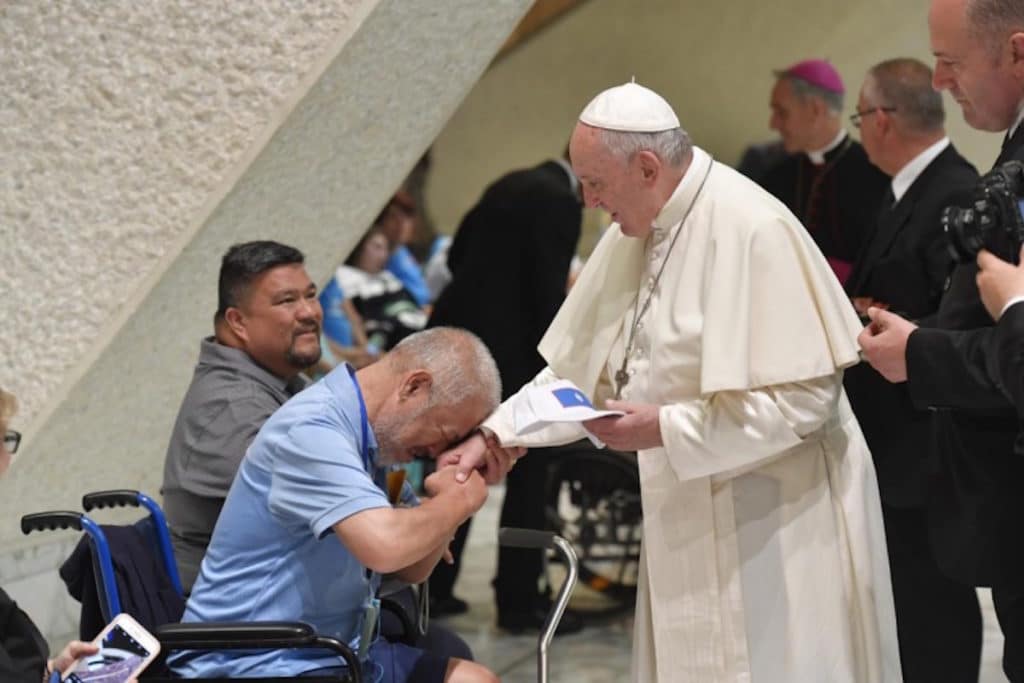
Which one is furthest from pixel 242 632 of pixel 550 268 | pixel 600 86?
pixel 600 86

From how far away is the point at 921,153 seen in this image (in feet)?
13.6

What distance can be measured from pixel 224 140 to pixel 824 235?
2.09 m

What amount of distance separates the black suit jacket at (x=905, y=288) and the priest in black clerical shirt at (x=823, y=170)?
33.4 inches

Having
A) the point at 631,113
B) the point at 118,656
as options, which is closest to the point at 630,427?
the point at 631,113

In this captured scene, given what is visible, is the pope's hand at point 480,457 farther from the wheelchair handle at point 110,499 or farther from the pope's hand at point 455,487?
the wheelchair handle at point 110,499

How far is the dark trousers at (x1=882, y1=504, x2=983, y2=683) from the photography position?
13.0 feet

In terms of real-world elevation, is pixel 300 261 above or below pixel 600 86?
below

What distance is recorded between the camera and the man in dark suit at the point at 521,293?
5414 millimetres

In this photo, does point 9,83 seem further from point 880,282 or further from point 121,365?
point 880,282

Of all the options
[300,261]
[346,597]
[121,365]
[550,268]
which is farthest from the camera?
[550,268]

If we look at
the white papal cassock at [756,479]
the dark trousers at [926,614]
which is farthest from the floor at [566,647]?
the white papal cassock at [756,479]

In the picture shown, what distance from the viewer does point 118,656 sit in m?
2.75

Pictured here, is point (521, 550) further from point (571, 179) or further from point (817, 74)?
point (817, 74)

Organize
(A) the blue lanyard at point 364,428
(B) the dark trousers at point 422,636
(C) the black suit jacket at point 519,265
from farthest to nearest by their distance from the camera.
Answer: (C) the black suit jacket at point 519,265 < (B) the dark trousers at point 422,636 < (A) the blue lanyard at point 364,428
